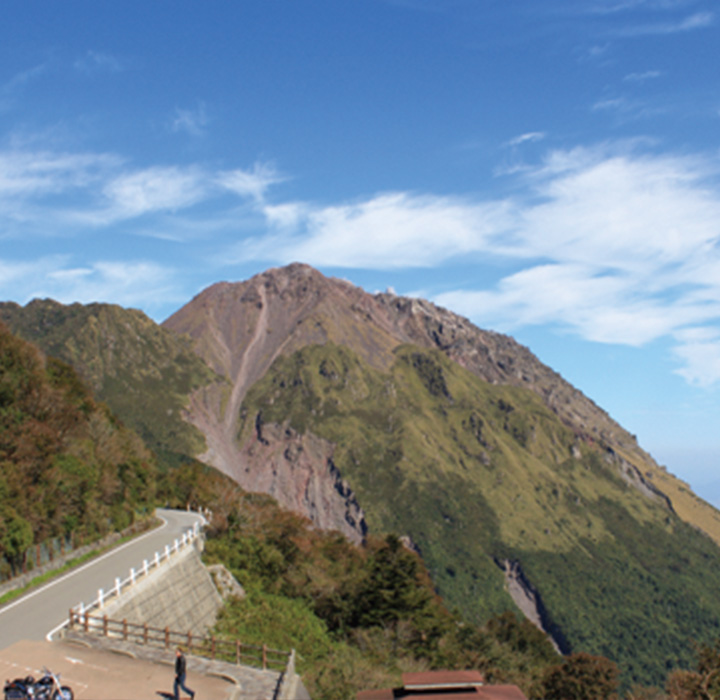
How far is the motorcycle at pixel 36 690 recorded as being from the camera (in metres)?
15.5

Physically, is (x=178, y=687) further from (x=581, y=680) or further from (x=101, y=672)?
(x=581, y=680)

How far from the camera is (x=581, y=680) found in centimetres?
3862

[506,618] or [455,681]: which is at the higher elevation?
[455,681]

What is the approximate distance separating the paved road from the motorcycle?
6422 millimetres

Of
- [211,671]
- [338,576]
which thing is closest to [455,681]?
[211,671]

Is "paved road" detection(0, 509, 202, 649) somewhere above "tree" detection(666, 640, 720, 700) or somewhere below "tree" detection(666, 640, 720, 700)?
below

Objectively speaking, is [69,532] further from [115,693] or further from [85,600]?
[115,693]

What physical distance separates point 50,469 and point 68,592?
9556 mm

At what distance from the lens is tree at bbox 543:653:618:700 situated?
37.9m

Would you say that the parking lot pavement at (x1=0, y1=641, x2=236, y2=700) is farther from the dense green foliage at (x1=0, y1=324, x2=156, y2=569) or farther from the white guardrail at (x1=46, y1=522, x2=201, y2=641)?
the dense green foliage at (x1=0, y1=324, x2=156, y2=569)

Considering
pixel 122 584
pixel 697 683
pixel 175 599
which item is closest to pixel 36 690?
pixel 122 584

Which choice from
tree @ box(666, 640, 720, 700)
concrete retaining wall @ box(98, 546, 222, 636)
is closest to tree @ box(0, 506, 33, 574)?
concrete retaining wall @ box(98, 546, 222, 636)

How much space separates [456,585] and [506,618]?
401 feet

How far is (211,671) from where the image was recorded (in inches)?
792
